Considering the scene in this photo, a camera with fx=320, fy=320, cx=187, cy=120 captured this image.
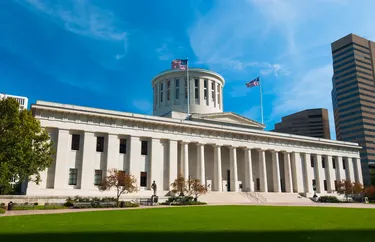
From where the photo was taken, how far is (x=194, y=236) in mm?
12586

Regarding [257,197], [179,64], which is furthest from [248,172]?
[179,64]

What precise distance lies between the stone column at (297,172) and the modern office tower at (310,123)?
12505 centimetres

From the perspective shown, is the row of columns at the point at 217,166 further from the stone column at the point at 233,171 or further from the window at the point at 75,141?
the window at the point at 75,141

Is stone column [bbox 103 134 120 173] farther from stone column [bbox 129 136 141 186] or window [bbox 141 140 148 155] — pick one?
window [bbox 141 140 148 155]

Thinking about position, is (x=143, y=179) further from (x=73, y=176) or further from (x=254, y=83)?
(x=254, y=83)

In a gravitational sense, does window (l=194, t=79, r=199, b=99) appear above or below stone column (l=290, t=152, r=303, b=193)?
above

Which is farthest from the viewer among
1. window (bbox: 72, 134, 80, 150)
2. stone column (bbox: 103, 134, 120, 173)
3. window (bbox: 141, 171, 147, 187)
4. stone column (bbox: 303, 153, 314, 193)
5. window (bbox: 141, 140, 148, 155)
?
stone column (bbox: 303, 153, 314, 193)

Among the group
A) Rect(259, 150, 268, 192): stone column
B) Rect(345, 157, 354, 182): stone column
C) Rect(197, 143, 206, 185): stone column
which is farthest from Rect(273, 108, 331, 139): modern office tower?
Rect(197, 143, 206, 185): stone column

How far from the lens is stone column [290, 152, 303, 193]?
207 feet

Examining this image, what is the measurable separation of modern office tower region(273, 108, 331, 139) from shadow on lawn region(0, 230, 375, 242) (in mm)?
179016

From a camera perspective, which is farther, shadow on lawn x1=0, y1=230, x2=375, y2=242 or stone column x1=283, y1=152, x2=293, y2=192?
stone column x1=283, y1=152, x2=293, y2=192

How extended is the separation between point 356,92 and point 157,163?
401 ft

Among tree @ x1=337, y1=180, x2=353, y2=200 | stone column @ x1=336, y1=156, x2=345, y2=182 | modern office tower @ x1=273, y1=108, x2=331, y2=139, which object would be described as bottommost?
tree @ x1=337, y1=180, x2=353, y2=200

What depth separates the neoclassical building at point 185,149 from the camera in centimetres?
4478
